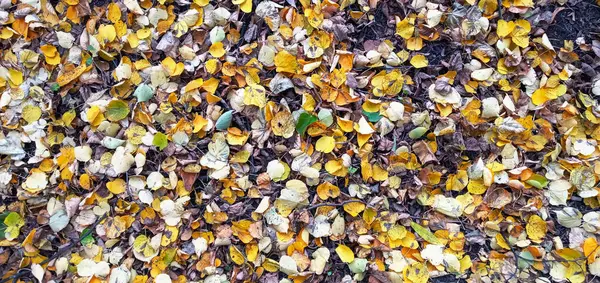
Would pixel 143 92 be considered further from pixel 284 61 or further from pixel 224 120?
pixel 284 61

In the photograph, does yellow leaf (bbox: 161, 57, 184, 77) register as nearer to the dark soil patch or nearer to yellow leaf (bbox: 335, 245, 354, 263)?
yellow leaf (bbox: 335, 245, 354, 263)

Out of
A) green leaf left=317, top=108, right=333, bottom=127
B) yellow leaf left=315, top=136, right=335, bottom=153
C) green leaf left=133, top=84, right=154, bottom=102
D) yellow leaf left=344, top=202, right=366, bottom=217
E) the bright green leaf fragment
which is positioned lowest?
the bright green leaf fragment

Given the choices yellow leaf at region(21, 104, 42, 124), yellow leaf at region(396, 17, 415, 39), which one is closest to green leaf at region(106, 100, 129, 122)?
yellow leaf at region(21, 104, 42, 124)

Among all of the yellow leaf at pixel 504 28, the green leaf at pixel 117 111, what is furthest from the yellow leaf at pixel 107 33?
the yellow leaf at pixel 504 28

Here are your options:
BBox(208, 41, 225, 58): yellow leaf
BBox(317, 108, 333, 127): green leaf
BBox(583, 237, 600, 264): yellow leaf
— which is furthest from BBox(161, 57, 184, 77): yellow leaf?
BBox(583, 237, 600, 264): yellow leaf

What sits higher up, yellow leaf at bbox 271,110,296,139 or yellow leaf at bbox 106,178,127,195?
yellow leaf at bbox 271,110,296,139

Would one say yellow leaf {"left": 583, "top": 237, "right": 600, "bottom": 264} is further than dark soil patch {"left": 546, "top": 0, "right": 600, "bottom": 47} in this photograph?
No
